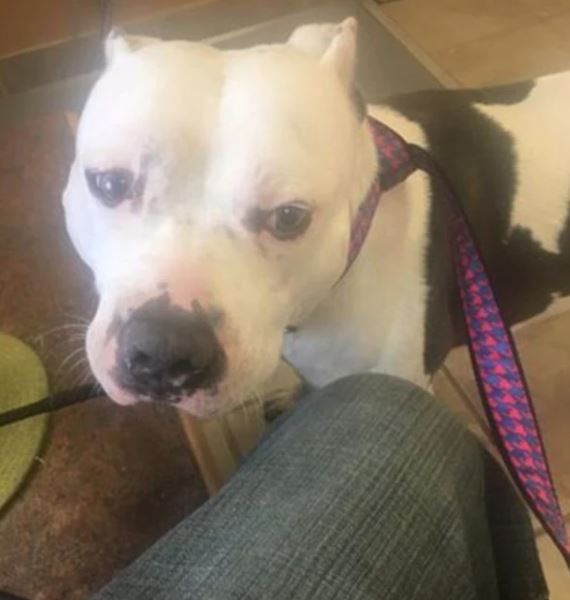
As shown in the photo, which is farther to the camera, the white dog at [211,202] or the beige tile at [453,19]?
the beige tile at [453,19]

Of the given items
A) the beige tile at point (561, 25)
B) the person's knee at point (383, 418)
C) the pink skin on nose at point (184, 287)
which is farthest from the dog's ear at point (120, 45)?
the beige tile at point (561, 25)

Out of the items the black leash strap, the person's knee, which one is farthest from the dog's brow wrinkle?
the black leash strap

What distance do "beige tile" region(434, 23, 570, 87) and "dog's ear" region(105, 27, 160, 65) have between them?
1225 mm

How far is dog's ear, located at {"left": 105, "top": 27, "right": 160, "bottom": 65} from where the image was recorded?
36.1 inches

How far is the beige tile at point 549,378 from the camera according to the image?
1496 mm

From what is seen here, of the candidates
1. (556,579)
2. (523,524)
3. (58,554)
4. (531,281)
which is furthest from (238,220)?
(556,579)

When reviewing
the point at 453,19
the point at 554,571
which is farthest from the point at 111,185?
the point at 453,19

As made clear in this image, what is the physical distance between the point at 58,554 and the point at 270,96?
790mm

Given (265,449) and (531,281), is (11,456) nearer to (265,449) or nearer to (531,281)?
(265,449)

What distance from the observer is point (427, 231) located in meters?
1.11

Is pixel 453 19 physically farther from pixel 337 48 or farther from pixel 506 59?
pixel 337 48

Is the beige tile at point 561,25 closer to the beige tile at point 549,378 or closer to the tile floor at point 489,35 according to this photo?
the tile floor at point 489,35

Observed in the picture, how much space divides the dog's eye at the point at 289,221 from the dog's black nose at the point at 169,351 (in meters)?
0.12

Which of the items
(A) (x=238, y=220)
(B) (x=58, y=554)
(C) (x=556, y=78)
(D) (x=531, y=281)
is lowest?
(B) (x=58, y=554)
